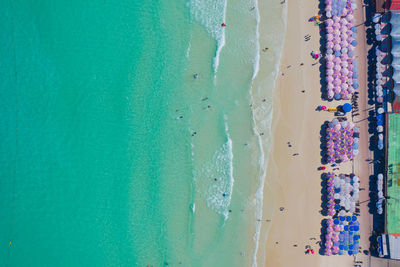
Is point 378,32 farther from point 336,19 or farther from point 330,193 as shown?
point 330,193

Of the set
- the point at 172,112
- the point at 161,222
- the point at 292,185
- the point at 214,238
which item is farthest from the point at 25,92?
the point at 292,185

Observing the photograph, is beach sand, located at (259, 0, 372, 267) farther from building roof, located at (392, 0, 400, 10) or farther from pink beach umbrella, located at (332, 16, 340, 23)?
building roof, located at (392, 0, 400, 10)

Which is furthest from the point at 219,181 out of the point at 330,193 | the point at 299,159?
the point at 330,193

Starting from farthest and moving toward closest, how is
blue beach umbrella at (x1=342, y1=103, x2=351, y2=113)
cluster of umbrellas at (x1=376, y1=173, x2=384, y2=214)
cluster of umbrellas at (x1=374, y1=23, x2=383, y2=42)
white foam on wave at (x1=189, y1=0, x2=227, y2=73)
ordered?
1. white foam on wave at (x1=189, y1=0, x2=227, y2=73)
2. cluster of umbrellas at (x1=374, y1=23, x2=383, y2=42)
3. blue beach umbrella at (x1=342, y1=103, x2=351, y2=113)
4. cluster of umbrellas at (x1=376, y1=173, x2=384, y2=214)

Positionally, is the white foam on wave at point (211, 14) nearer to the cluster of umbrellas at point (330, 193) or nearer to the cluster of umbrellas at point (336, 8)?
the cluster of umbrellas at point (336, 8)

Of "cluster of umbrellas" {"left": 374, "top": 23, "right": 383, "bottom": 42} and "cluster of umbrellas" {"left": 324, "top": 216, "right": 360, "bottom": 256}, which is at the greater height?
"cluster of umbrellas" {"left": 374, "top": 23, "right": 383, "bottom": 42}

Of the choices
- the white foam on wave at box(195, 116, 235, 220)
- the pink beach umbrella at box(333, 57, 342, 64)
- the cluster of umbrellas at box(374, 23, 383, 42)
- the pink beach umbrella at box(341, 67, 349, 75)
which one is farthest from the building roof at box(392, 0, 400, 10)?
the white foam on wave at box(195, 116, 235, 220)

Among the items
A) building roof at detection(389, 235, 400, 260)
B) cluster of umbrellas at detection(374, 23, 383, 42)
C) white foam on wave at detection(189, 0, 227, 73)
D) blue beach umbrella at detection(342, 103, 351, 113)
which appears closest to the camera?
building roof at detection(389, 235, 400, 260)
